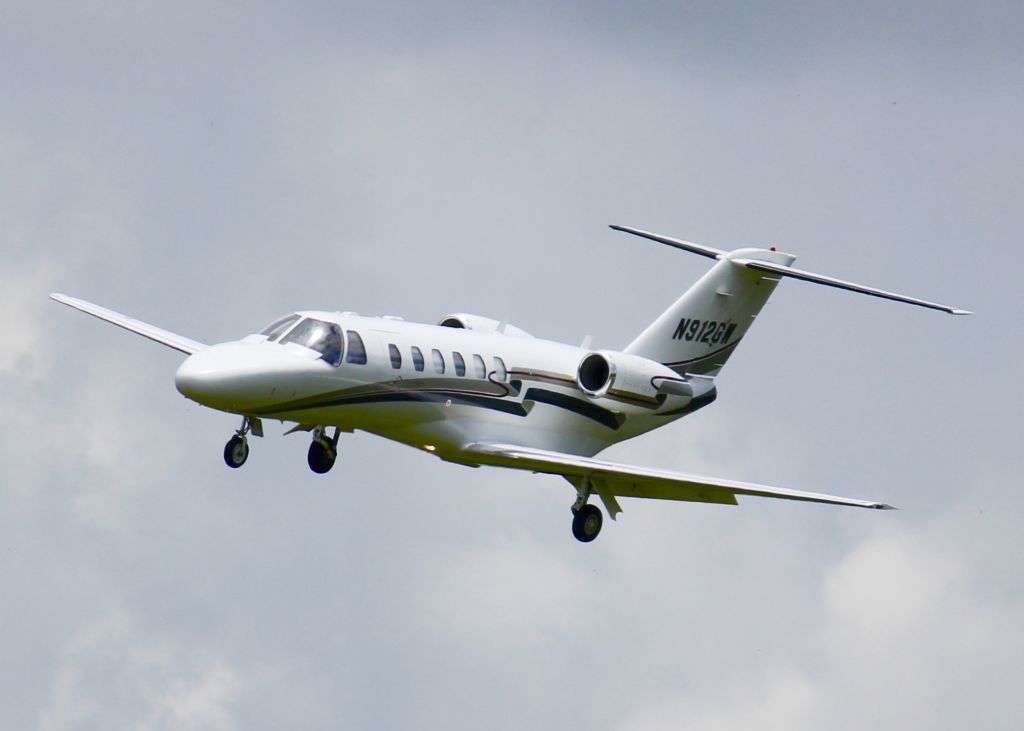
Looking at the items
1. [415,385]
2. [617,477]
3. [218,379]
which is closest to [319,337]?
[415,385]

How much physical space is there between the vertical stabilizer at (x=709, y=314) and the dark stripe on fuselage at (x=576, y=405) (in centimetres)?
274

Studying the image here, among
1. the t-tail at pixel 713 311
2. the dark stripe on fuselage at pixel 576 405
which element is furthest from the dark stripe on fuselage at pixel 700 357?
the dark stripe on fuselage at pixel 576 405

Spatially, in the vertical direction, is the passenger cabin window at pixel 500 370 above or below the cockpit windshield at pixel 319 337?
below

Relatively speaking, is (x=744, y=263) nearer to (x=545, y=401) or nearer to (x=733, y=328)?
(x=733, y=328)

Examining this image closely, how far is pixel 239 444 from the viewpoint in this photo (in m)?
36.5

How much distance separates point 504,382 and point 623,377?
9.86ft

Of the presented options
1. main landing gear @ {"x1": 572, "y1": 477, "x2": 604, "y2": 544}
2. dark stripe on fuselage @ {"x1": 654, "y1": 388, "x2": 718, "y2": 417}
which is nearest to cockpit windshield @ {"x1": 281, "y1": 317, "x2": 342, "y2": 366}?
main landing gear @ {"x1": 572, "y1": 477, "x2": 604, "y2": 544}

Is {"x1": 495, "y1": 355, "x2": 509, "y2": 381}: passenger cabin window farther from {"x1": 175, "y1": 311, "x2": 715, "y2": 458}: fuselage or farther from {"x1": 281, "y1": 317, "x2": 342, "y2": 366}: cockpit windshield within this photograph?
{"x1": 281, "y1": 317, "x2": 342, "y2": 366}: cockpit windshield

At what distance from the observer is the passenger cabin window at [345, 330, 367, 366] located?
118ft

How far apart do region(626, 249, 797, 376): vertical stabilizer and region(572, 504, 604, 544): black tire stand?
5361 mm

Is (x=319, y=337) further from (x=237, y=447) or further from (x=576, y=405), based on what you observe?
(x=576, y=405)

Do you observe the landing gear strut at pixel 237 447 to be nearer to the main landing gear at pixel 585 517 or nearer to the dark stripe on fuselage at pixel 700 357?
the main landing gear at pixel 585 517

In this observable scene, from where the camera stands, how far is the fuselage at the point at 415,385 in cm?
3516

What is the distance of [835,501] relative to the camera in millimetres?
34312
